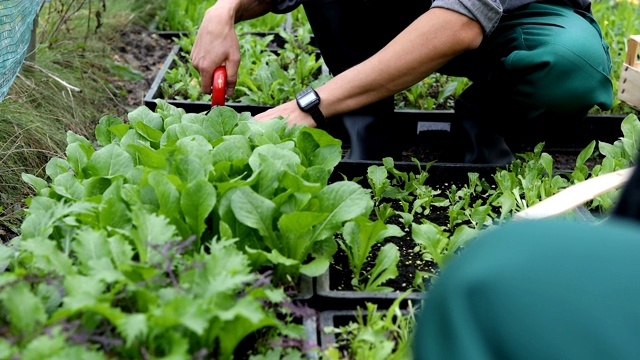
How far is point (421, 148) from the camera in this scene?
129 inches

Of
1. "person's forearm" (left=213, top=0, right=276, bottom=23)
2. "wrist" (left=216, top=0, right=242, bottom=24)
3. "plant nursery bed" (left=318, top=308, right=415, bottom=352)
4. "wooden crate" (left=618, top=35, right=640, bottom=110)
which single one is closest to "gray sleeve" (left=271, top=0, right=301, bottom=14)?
"person's forearm" (left=213, top=0, right=276, bottom=23)

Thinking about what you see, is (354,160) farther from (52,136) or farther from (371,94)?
(52,136)

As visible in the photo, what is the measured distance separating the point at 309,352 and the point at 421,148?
178 cm

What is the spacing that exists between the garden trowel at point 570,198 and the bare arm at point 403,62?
30.2 inches

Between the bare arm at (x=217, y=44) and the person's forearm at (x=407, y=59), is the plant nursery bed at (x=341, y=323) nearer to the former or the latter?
the person's forearm at (x=407, y=59)

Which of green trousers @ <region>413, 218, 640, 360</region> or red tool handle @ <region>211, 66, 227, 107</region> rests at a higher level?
green trousers @ <region>413, 218, 640, 360</region>

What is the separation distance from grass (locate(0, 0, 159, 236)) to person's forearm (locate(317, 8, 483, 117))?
3.06 feet

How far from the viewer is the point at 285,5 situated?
296 cm

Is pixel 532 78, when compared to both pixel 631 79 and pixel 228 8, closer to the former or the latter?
pixel 631 79

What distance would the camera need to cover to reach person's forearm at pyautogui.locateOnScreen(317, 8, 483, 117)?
2.42 m

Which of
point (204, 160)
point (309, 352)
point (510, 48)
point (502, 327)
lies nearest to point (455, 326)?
point (502, 327)

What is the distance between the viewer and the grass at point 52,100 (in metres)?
2.76

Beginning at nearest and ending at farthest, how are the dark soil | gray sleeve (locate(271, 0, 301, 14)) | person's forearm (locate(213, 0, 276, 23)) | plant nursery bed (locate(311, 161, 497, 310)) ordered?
plant nursery bed (locate(311, 161, 497, 310))
person's forearm (locate(213, 0, 276, 23))
gray sleeve (locate(271, 0, 301, 14))
the dark soil

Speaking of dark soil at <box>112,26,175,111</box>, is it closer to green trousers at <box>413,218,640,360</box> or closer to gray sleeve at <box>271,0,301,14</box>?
gray sleeve at <box>271,0,301,14</box>
